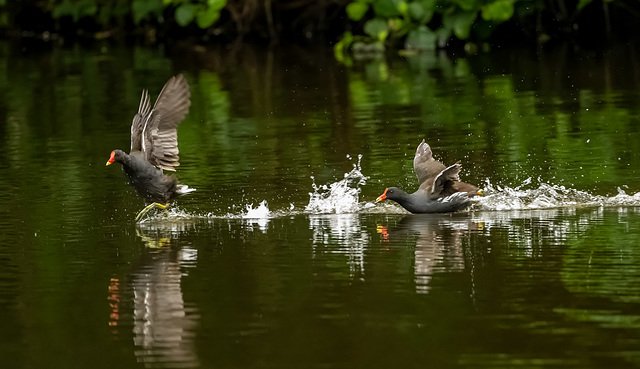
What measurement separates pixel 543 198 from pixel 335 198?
145 cm

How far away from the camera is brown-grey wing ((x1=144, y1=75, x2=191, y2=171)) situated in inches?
389

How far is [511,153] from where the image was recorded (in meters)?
11.7

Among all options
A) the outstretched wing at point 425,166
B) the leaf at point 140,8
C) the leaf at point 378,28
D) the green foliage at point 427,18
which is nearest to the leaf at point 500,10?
the green foliage at point 427,18

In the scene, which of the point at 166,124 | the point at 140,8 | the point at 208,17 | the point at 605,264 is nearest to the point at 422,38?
the point at 208,17

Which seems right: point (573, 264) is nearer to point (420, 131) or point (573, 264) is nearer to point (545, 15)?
point (420, 131)

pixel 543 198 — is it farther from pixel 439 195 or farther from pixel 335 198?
pixel 335 198

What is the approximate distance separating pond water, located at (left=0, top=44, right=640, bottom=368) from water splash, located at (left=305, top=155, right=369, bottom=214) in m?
0.03

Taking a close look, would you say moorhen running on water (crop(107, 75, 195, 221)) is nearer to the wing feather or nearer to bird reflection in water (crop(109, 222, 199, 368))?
the wing feather

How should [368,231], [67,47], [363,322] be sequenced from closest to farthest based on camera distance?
[363,322], [368,231], [67,47]

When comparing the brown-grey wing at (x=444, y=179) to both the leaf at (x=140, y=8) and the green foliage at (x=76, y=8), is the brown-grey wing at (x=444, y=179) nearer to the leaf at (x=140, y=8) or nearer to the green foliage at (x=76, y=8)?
the leaf at (x=140, y=8)

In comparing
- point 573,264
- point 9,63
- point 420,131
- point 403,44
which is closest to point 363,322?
point 573,264

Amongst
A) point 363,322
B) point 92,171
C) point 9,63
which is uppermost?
point 9,63

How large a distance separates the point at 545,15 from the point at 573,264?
19895 millimetres

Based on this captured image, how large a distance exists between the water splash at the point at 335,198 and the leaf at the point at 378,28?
1411 centimetres
